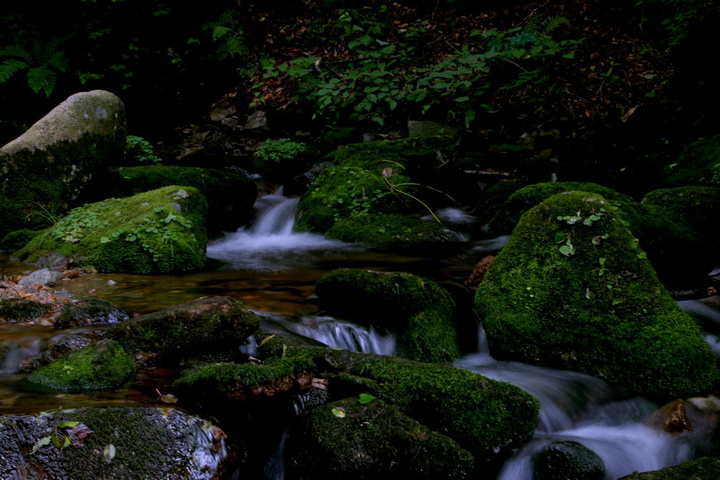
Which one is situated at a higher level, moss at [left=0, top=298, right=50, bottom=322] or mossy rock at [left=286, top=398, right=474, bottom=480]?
moss at [left=0, top=298, right=50, bottom=322]

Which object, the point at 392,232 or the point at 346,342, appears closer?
the point at 346,342

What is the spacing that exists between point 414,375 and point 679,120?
784cm

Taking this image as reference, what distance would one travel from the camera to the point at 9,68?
454 inches

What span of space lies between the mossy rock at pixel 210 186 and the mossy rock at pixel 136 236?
1090 mm

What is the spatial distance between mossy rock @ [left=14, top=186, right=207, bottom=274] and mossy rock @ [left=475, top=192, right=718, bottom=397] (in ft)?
12.4

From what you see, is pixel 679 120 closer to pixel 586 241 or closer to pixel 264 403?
pixel 586 241

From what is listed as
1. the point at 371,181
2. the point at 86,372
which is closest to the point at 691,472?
the point at 86,372

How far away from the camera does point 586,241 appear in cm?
398

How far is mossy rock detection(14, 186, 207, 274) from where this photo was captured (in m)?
5.91

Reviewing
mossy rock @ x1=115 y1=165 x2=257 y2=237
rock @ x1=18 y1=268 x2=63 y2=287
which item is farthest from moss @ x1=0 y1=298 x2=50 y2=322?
mossy rock @ x1=115 y1=165 x2=257 y2=237

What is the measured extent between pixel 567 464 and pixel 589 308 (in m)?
1.33

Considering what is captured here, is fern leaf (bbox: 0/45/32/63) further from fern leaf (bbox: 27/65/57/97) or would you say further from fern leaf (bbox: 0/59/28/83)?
fern leaf (bbox: 27/65/57/97)

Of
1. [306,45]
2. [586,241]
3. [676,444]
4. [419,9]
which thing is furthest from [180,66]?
[676,444]

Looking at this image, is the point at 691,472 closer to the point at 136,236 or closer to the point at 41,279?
the point at 41,279
